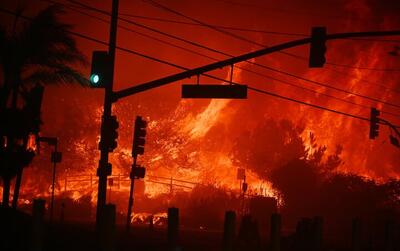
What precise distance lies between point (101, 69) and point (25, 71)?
16.5 feet

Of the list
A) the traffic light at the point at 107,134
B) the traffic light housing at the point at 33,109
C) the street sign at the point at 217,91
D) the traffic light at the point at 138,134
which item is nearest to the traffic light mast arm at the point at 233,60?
the street sign at the point at 217,91

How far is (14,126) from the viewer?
22.8m

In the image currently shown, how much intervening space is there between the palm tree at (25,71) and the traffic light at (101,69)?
11.8ft

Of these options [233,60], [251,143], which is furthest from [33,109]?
[251,143]

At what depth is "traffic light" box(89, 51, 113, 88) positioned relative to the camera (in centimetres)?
2102

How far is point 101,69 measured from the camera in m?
21.0

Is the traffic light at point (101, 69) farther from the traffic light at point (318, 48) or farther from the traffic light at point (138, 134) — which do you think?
the traffic light at point (138, 134)

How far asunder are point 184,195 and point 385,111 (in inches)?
1082

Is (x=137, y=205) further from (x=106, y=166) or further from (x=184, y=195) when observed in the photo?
(x=106, y=166)

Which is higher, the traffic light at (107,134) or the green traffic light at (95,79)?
the green traffic light at (95,79)

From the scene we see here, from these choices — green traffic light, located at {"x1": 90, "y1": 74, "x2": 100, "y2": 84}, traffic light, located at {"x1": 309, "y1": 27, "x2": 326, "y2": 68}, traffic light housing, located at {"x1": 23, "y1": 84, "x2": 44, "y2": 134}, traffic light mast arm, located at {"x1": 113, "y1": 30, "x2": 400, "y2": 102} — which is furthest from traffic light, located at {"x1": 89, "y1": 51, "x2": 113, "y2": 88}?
traffic light, located at {"x1": 309, "y1": 27, "x2": 326, "y2": 68}

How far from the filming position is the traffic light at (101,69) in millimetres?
21016

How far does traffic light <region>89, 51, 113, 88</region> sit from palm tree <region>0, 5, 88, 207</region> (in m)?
3.60

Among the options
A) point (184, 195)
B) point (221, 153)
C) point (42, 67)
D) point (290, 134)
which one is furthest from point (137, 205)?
point (42, 67)
